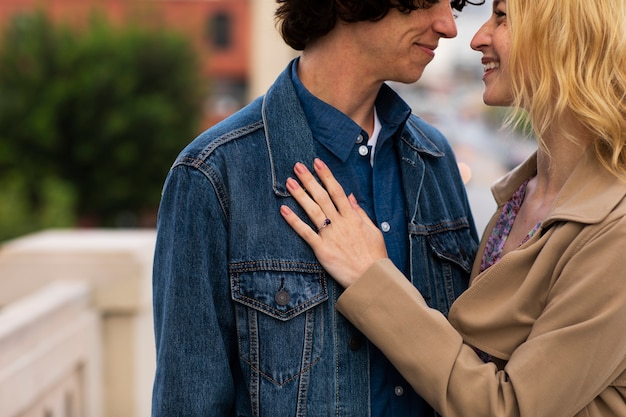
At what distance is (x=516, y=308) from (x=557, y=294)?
4.4 inches

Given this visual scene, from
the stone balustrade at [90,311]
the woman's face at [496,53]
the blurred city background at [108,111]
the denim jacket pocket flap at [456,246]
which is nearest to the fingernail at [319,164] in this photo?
the denim jacket pocket flap at [456,246]

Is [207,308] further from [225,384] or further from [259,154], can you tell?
[259,154]

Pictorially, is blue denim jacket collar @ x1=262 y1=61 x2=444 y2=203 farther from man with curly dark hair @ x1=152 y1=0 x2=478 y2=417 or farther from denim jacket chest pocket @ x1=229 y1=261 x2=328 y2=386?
denim jacket chest pocket @ x1=229 y1=261 x2=328 y2=386

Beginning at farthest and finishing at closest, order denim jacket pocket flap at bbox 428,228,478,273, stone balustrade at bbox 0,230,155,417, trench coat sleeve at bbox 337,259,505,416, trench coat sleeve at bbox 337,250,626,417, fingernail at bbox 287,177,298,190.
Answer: stone balustrade at bbox 0,230,155,417 → denim jacket pocket flap at bbox 428,228,478,273 → fingernail at bbox 287,177,298,190 → trench coat sleeve at bbox 337,259,505,416 → trench coat sleeve at bbox 337,250,626,417

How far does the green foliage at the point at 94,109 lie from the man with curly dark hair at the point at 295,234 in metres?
30.9

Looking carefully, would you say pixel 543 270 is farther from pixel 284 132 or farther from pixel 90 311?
pixel 90 311

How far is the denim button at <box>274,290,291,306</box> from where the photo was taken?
2.16m

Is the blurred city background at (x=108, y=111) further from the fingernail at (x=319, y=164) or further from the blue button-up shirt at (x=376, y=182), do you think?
the fingernail at (x=319, y=164)

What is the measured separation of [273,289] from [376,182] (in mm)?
412

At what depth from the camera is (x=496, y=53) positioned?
7.66 ft

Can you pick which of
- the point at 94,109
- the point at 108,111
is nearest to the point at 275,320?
the point at 108,111

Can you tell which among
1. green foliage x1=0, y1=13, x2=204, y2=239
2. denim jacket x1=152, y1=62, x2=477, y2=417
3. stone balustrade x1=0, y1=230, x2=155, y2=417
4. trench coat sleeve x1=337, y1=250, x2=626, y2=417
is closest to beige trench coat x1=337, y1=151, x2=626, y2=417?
trench coat sleeve x1=337, y1=250, x2=626, y2=417

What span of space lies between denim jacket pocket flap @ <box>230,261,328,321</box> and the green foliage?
31052 mm

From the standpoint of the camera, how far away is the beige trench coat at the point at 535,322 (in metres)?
1.95
